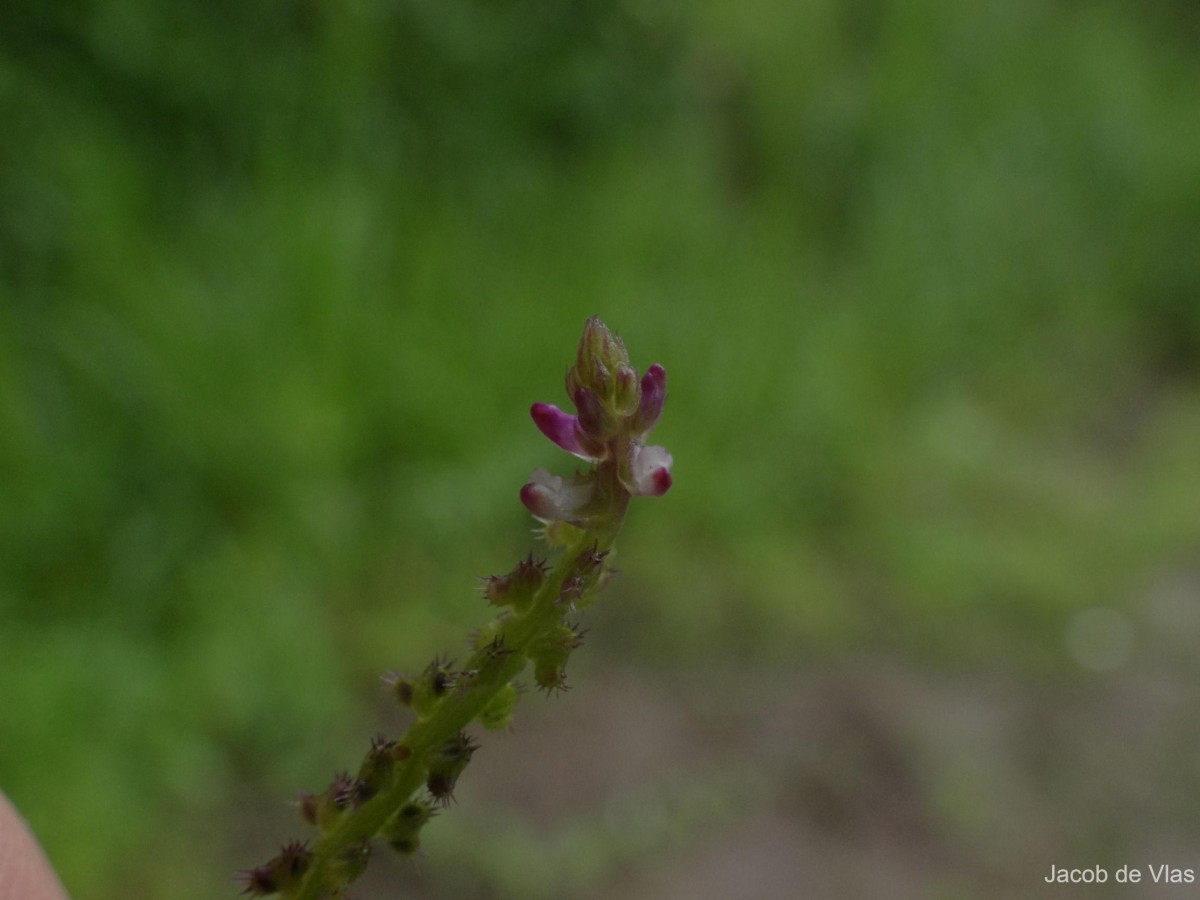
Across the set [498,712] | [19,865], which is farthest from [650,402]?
[19,865]

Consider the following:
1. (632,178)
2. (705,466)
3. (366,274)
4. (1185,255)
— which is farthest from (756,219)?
(1185,255)

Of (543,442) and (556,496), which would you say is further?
(543,442)

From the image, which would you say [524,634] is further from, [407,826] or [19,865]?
[19,865]

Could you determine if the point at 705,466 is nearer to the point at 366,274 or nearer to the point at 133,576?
the point at 366,274

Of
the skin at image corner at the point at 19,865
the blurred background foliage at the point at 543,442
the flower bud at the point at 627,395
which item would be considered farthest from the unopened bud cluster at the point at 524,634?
the blurred background foliage at the point at 543,442

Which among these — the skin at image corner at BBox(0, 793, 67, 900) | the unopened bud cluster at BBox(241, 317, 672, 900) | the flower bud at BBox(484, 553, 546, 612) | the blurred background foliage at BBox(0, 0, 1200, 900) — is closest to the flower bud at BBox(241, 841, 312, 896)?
Result: the unopened bud cluster at BBox(241, 317, 672, 900)

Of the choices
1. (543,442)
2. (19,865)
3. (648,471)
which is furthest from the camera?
(543,442)
